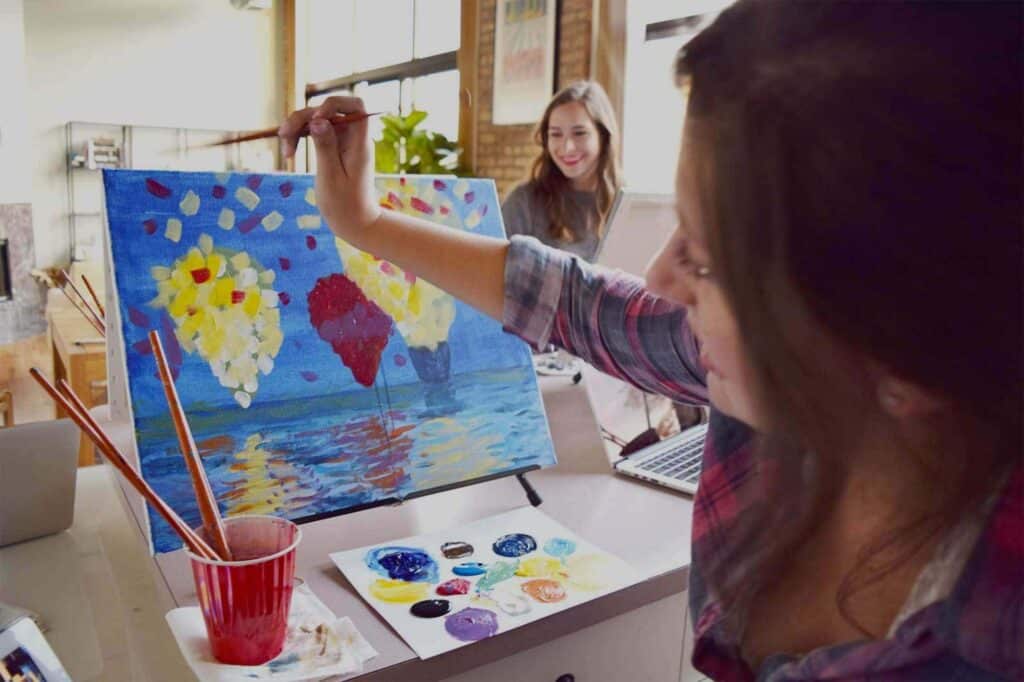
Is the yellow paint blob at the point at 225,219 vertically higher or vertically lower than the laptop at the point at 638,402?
higher

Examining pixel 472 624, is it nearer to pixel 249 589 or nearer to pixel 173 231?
pixel 249 589

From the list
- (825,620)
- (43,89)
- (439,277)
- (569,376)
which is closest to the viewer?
(825,620)

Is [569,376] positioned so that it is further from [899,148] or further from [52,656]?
[899,148]

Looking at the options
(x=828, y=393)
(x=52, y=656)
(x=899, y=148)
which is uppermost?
(x=899, y=148)

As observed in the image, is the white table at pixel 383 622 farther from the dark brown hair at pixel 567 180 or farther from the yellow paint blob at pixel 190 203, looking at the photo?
the dark brown hair at pixel 567 180

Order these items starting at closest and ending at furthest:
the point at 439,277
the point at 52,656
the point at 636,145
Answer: the point at 52,656 < the point at 439,277 < the point at 636,145

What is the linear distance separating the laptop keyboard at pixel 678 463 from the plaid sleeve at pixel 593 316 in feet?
0.88

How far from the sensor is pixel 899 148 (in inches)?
15.4

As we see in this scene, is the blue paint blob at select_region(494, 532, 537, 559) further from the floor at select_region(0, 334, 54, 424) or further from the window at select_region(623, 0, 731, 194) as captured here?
the window at select_region(623, 0, 731, 194)

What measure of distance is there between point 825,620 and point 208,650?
1.66 ft

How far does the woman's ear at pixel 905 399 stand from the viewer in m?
0.45

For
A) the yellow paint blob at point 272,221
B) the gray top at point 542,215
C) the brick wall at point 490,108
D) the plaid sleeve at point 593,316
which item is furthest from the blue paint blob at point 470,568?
the brick wall at point 490,108

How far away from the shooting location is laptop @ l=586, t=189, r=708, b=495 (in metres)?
1.19

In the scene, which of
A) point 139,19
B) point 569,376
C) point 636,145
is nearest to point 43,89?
point 139,19
